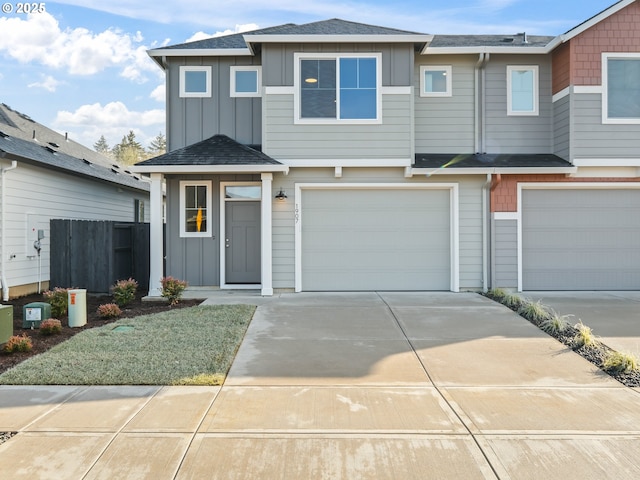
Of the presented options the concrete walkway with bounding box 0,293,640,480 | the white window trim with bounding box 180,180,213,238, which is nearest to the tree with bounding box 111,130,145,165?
the white window trim with bounding box 180,180,213,238

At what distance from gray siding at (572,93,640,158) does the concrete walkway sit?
231 inches

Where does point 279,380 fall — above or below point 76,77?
below

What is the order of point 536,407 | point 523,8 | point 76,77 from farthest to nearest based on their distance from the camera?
point 76,77 → point 523,8 → point 536,407

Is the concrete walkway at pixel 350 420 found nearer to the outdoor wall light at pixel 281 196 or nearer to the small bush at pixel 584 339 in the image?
the small bush at pixel 584 339

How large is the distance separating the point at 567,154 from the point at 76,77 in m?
26.2

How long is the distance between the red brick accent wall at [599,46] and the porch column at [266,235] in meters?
6.81

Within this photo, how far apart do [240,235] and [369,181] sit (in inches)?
125

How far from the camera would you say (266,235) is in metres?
9.48

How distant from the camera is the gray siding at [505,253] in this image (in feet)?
32.5

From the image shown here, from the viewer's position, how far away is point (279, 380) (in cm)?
458

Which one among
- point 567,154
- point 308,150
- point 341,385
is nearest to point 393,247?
point 308,150

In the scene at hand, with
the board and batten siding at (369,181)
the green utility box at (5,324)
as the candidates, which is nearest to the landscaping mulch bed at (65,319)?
the green utility box at (5,324)

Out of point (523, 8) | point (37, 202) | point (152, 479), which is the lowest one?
point (152, 479)

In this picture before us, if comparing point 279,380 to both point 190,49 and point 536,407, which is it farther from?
point 190,49
